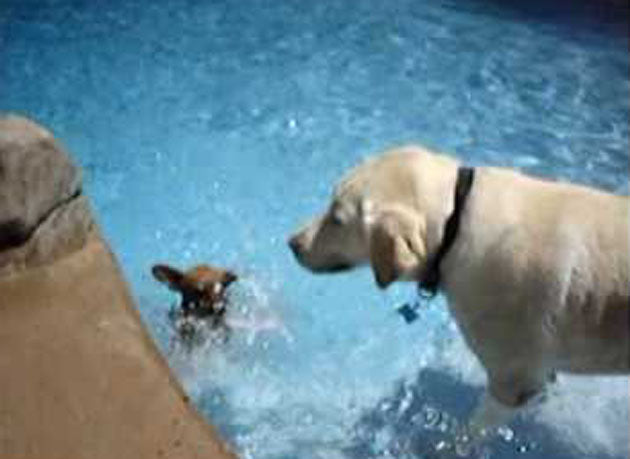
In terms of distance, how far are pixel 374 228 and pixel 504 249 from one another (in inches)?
17.7

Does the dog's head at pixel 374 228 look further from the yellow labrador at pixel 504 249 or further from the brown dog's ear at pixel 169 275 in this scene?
the brown dog's ear at pixel 169 275

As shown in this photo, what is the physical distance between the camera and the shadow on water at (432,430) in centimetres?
452

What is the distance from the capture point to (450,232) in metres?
3.40

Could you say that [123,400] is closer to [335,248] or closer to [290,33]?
[335,248]

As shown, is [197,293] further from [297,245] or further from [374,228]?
[374,228]

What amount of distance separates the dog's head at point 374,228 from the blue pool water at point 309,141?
117 centimetres

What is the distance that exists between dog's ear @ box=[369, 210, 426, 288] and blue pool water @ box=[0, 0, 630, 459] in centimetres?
144

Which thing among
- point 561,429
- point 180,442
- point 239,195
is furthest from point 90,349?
point 239,195

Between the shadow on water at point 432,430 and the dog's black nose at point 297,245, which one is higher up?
the dog's black nose at point 297,245

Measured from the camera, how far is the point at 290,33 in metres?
8.56

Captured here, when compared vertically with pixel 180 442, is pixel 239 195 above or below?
below

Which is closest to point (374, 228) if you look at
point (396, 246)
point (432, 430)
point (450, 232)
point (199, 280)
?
point (396, 246)

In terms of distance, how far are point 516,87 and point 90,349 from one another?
5073 mm

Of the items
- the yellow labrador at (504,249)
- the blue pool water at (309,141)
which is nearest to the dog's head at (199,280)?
the blue pool water at (309,141)
